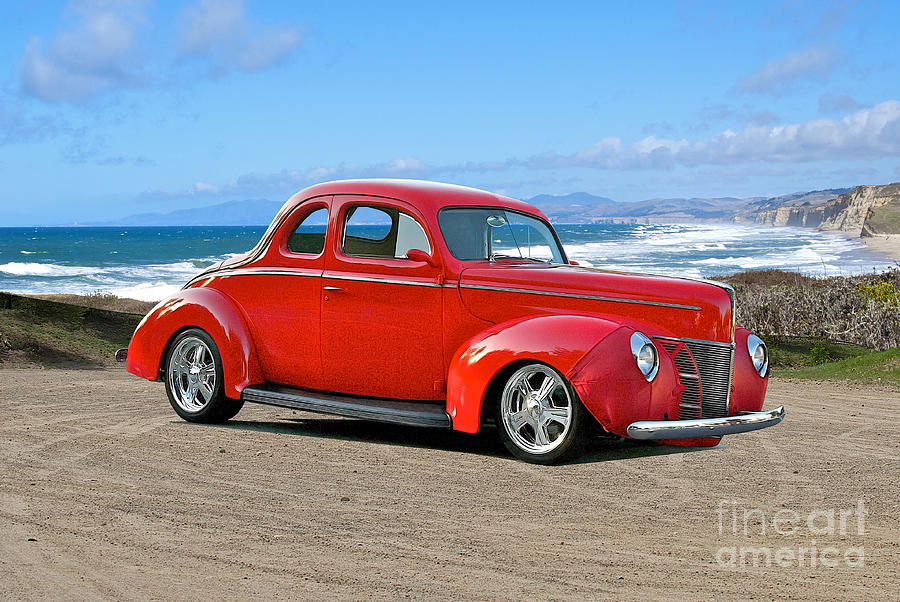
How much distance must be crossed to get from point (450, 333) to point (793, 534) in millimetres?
3191

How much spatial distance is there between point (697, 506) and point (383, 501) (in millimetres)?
2100

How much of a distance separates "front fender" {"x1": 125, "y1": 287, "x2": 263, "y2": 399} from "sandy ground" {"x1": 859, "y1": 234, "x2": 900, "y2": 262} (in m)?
66.2

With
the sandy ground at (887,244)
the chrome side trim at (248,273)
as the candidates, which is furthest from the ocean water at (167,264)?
the chrome side trim at (248,273)

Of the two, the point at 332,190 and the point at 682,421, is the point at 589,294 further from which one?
the point at 332,190

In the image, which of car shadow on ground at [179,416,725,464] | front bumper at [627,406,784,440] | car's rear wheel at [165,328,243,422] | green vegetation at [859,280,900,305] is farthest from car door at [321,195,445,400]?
green vegetation at [859,280,900,305]

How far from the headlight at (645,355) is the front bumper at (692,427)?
356 mm

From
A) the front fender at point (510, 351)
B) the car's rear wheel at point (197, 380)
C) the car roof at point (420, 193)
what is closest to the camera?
the front fender at point (510, 351)

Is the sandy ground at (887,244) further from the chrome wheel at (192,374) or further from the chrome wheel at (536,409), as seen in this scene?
the chrome wheel at (536,409)

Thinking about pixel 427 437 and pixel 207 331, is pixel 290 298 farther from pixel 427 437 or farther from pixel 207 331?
pixel 427 437

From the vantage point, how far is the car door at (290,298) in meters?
8.81

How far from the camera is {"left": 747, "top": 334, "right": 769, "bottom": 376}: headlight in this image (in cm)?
822

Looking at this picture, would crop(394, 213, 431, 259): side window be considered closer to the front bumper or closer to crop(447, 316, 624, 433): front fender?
crop(447, 316, 624, 433): front fender

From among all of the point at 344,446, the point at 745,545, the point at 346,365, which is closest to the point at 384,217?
the point at 346,365

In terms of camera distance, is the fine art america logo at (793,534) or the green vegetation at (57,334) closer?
the fine art america logo at (793,534)
